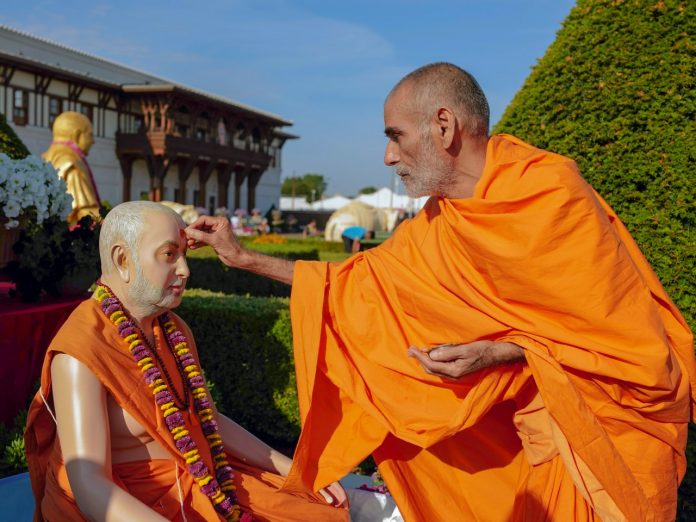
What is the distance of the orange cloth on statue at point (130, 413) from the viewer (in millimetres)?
2229

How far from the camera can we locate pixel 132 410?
2.25 metres

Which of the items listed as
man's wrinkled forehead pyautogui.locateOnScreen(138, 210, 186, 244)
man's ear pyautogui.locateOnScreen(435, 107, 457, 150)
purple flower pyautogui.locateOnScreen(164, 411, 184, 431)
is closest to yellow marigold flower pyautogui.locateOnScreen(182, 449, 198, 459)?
purple flower pyautogui.locateOnScreen(164, 411, 184, 431)

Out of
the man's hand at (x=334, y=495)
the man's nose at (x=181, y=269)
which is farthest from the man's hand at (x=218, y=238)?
the man's hand at (x=334, y=495)

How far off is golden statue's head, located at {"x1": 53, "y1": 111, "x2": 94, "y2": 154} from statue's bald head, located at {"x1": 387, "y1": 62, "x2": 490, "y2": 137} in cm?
731

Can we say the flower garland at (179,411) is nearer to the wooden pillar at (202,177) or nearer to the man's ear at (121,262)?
the man's ear at (121,262)

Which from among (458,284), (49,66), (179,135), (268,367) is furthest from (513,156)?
(179,135)

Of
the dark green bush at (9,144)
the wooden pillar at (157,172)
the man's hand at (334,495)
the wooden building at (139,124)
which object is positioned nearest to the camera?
the man's hand at (334,495)

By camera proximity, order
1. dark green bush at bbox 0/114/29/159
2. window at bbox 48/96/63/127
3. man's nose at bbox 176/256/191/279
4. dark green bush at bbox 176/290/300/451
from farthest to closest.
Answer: window at bbox 48/96/63/127 → dark green bush at bbox 0/114/29/159 → dark green bush at bbox 176/290/300/451 → man's nose at bbox 176/256/191/279

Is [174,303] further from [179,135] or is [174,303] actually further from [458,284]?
[179,135]

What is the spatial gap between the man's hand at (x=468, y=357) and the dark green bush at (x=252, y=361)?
3196 millimetres

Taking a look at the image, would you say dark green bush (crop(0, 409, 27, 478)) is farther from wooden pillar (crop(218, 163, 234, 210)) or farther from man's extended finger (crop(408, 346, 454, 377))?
wooden pillar (crop(218, 163, 234, 210))

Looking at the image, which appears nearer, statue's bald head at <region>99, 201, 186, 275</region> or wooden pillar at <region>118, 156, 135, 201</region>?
statue's bald head at <region>99, 201, 186, 275</region>

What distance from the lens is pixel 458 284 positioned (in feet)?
7.95

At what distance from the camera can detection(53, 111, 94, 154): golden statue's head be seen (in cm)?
870
